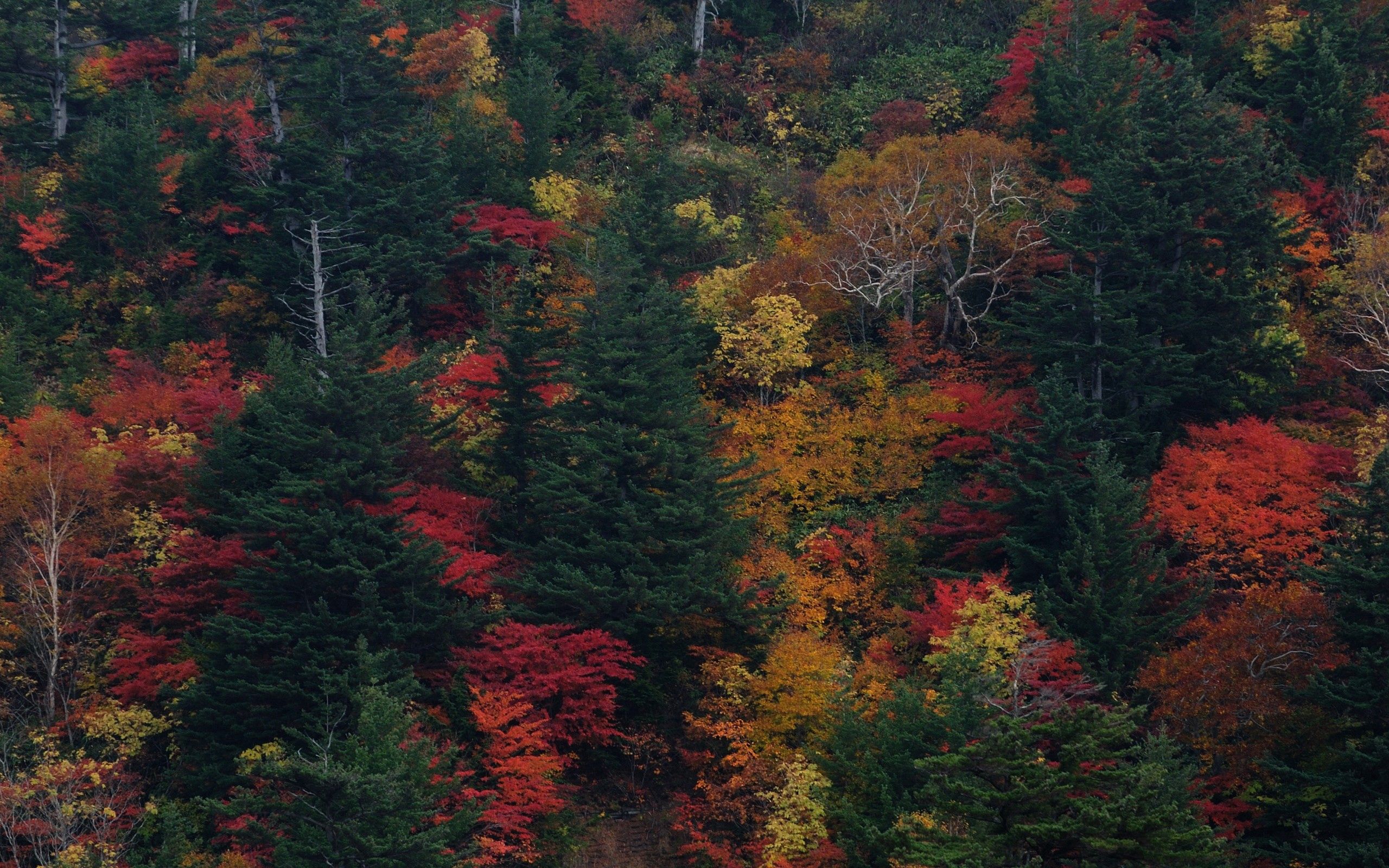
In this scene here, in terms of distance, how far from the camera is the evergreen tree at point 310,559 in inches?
1359

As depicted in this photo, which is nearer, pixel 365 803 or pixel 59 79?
pixel 365 803

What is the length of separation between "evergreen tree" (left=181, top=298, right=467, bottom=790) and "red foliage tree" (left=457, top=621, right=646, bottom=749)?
1.16 metres

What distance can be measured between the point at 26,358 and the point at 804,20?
1406 inches

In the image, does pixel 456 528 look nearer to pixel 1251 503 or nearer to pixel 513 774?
pixel 513 774

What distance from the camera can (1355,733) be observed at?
30.1 m

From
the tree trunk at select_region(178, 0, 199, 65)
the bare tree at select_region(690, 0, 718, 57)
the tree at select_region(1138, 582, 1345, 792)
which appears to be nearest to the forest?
Result: the tree at select_region(1138, 582, 1345, 792)

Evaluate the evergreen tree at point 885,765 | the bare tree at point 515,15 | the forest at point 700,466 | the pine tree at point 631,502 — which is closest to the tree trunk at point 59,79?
the forest at point 700,466

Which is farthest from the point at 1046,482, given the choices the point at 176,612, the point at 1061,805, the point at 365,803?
the point at 176,612

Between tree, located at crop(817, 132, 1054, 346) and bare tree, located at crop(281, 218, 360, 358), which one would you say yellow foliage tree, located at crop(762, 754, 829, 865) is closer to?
tree, located at crop(817, 132, 1054, 346)

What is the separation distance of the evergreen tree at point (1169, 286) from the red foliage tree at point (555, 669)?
1545cm

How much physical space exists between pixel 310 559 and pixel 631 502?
8.27 meters

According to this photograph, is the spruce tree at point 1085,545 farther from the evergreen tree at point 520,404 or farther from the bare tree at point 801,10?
the bare tree at point 801,10

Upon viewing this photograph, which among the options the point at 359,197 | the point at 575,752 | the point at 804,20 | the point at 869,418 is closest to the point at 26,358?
the point at 359,197

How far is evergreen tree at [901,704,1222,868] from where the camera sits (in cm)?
2405
